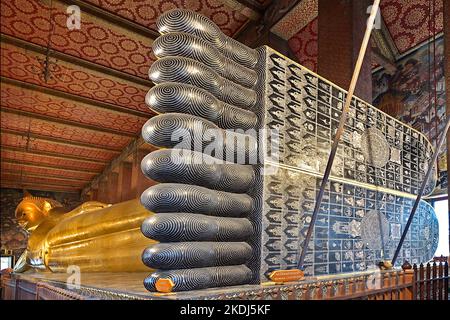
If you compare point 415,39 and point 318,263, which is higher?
point 415,39

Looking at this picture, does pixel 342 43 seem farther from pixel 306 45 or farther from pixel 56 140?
pixel 56 140

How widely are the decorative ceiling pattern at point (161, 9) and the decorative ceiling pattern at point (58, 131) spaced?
4.28m

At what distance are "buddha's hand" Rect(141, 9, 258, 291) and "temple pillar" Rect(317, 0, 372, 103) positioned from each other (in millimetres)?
2461

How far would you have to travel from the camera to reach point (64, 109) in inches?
320

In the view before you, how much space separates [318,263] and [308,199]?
0.41 m

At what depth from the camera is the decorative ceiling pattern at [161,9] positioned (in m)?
5.08

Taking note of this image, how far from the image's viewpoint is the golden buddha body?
2834 millimetres

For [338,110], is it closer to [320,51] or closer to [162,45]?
[162,45]

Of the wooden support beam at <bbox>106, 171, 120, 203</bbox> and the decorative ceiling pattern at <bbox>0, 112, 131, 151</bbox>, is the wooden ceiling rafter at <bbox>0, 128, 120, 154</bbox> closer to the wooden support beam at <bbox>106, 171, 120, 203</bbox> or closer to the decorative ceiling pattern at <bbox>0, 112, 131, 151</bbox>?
the decorative ceiling pattern at <bbox>0, 112, 131, 151</bbox>

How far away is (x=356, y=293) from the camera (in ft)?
7.45

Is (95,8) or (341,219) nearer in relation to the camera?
(341,219)

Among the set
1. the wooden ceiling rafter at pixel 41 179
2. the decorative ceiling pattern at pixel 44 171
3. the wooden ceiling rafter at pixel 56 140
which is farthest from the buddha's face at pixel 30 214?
the wooden ceiling rafter at pixel 41 179

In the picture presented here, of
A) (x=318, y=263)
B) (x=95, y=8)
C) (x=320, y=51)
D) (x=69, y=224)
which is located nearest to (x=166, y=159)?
(x=318, y=263)

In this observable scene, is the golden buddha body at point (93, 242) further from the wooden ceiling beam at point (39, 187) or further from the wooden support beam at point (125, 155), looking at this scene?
the wooden ceiling beam at point (39, 187)
